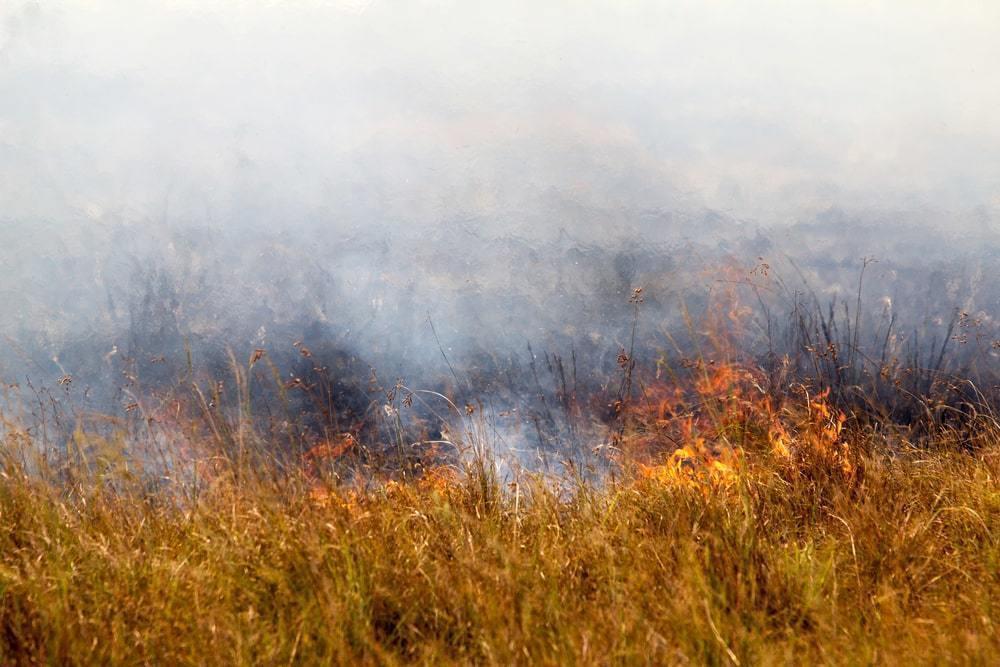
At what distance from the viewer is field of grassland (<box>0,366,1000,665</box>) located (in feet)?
7.51

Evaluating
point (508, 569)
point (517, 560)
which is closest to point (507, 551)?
point (517, 560)

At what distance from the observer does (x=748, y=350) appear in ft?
37.3

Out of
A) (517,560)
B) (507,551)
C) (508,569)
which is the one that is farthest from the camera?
(507,551)

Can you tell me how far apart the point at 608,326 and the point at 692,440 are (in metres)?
14.9

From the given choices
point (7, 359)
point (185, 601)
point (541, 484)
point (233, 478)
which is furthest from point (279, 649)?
point (7, 359)

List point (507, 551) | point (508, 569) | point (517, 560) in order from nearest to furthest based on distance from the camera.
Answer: point (508, 569), point (517, 560), point (507, 551)

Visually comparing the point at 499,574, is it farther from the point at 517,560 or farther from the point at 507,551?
the point at 507,551

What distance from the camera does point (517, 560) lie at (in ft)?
8.45

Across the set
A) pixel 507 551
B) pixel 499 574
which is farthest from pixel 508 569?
pixel 507 551

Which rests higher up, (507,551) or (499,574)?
(499,574)

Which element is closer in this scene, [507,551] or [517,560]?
[517,560]

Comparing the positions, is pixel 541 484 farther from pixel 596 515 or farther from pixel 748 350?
pixel 748 350

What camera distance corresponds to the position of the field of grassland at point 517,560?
2289mm

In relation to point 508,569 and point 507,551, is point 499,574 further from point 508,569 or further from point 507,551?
point 507,551
